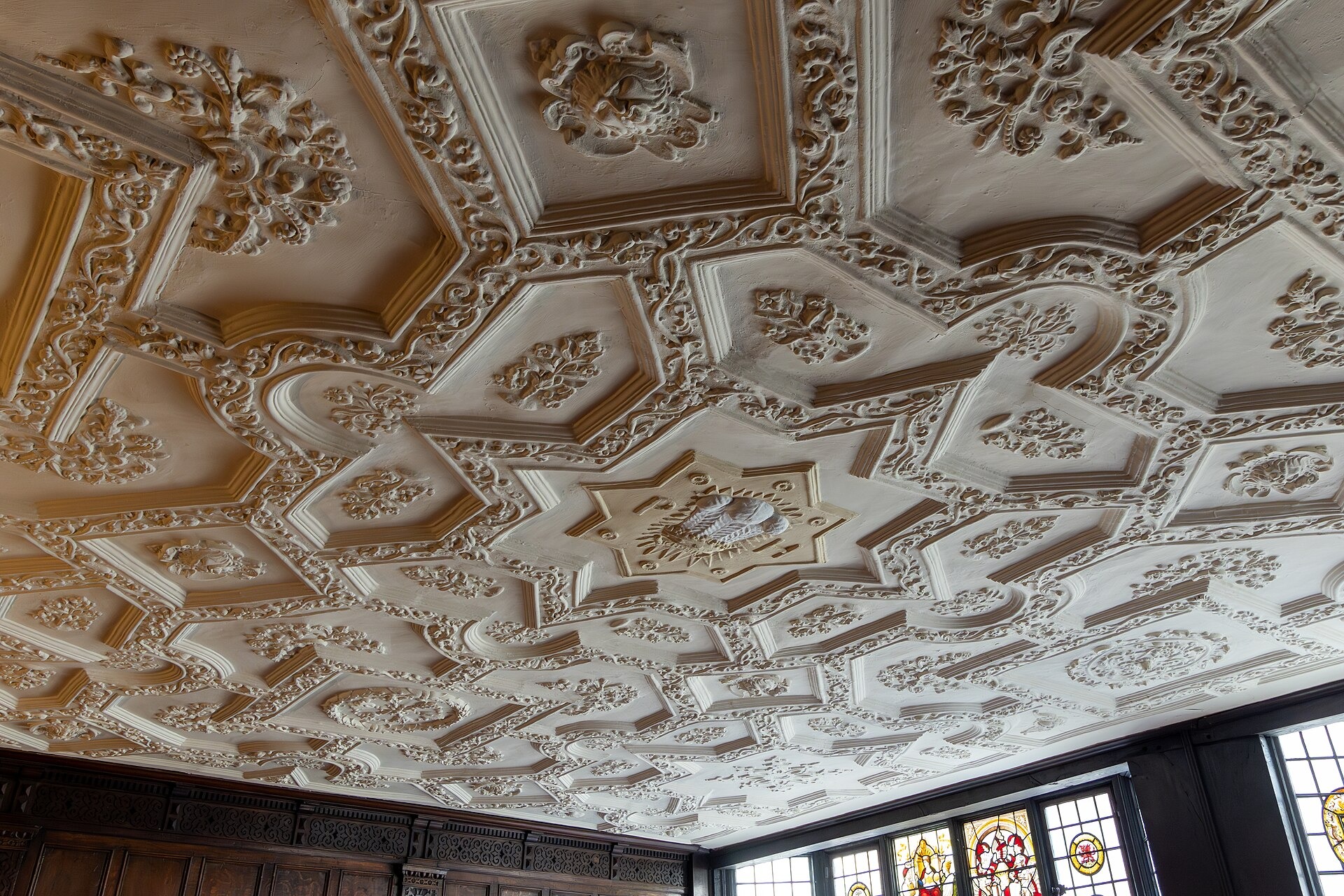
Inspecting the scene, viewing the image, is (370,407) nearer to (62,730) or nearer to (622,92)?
(622,92)

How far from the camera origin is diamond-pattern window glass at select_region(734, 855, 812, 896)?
494 inches

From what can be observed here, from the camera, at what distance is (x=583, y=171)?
10.6 feet

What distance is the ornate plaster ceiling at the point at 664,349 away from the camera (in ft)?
9.42

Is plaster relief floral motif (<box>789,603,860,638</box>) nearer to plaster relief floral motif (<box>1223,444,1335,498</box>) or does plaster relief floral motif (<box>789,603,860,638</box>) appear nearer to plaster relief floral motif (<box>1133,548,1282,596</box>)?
plaster relief floral motif (<box>1133,548,1282,596</box>)

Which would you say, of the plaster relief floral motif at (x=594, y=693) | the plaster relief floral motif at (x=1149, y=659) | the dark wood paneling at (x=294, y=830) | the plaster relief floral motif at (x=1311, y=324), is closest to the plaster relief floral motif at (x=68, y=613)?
the plaster relief floral motif at (x=594, y=693)

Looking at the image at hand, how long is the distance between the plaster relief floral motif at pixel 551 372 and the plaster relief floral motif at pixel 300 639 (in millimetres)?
3168

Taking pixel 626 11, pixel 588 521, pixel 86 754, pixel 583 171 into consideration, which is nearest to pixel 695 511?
pixel 588 521

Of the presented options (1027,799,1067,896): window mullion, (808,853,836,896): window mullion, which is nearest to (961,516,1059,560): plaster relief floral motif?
(1027,799,1067,896): window mullion

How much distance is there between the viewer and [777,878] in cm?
1289

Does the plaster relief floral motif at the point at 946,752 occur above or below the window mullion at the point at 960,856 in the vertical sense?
above

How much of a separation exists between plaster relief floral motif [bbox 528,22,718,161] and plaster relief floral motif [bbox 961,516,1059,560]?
356 cm

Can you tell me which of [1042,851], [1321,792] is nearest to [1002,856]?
[1042,851]

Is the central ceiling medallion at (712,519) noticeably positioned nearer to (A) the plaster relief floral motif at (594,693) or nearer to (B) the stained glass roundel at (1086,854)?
(A) the plaster relief floral motif at (594,693)

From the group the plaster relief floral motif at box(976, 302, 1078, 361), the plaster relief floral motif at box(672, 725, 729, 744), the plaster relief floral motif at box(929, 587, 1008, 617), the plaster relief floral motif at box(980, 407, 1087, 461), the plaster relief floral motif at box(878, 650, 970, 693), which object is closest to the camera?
the plaster relief floral motif at box(976, 302, 1078, 361)
